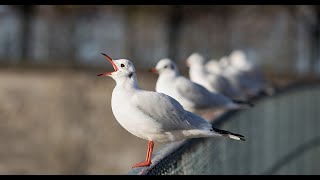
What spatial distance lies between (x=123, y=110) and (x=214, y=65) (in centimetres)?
676

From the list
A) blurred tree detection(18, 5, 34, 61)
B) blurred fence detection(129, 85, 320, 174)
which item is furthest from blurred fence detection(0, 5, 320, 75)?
blurred fence detection(129, 85, 320, 174)

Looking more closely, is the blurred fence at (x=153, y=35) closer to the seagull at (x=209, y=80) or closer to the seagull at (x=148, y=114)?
the seagull at (x=209, y=80)

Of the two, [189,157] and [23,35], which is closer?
[189,157]

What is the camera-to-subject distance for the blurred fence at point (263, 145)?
4488 mm

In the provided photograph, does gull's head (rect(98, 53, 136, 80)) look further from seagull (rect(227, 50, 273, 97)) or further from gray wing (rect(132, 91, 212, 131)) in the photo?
seagull (rect(227, 50, 273, 97))

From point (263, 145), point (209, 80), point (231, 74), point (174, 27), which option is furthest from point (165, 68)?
point (174, 27)

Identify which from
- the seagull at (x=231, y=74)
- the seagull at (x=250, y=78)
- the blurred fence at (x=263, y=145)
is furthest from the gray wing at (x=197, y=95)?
the seagull at (x=250, y=78)

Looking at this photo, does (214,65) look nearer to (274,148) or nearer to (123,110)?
(274,148)

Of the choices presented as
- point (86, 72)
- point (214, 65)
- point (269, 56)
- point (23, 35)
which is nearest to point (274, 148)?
point (214, 65)

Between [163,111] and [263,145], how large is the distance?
3982 mm

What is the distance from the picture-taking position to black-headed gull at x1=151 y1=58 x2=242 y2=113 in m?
6.33

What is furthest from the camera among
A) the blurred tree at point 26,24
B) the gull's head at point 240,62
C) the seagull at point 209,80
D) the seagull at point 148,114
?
the blurred tree at point 26,24

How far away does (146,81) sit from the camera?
64.2ft

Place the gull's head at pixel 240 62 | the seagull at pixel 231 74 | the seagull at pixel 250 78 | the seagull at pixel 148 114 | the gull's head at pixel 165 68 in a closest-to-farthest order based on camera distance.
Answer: the seagull at pixel 148 114 → the gull's head at pixel 165 68 → the seagull at pixel 231 74 → the seagull at pixel 250 78 → the gull's head at pixel 240 62
